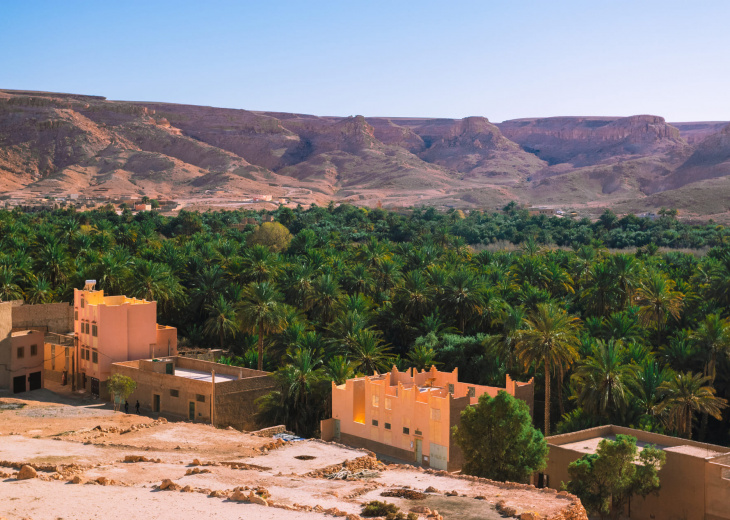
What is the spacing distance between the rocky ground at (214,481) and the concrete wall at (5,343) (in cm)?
837

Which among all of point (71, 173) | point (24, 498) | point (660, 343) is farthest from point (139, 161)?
point (24, 498)

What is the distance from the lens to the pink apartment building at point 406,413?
1021 inches

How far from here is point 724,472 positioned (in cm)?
2253

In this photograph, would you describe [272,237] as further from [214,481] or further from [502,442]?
[214,481]

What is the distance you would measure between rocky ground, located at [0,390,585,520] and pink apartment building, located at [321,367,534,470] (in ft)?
7.45

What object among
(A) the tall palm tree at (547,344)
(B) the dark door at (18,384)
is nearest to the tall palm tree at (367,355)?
(A) the tall palm tree at (547,344)

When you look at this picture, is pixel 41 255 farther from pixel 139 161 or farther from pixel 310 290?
pixel 139 161

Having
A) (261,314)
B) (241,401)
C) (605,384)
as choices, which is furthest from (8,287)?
(605,384)

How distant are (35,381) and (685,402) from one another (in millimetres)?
25456

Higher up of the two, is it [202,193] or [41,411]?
[202,193]

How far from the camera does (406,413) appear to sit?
26.8 m

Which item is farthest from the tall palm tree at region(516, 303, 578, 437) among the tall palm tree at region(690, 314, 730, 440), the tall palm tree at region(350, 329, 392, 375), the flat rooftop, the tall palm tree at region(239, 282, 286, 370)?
the tall palm tree at region(239, 282, 286, 370)

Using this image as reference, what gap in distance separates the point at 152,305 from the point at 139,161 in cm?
13393

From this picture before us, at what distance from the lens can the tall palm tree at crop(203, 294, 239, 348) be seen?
43094mm
